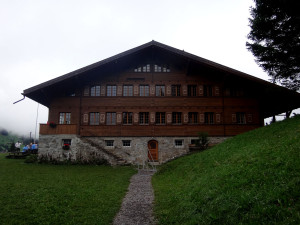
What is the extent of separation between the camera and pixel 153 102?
21406 mm

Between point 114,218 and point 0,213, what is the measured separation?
294 cm

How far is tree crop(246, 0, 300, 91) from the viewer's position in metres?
13.2

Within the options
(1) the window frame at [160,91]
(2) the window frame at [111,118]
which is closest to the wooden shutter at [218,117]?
(1) the window frame at [160,91]

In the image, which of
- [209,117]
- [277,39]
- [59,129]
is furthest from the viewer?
[209,117]

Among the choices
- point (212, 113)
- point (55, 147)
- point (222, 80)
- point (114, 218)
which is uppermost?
point (222, 80)

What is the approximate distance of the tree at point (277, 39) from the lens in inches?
518

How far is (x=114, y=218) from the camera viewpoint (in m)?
5.55

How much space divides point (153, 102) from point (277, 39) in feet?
38.1

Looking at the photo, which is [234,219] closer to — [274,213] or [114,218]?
[274,213]

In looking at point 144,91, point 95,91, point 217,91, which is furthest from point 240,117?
point 95,91

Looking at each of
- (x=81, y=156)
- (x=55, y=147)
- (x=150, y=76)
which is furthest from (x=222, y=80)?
(x=55, y=147)

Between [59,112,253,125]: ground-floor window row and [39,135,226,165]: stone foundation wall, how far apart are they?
66.2 inches

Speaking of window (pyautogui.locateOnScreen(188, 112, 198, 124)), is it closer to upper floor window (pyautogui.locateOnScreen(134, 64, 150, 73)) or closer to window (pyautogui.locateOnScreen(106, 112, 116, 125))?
upper floor window (pyautogui.locateOnScreen(134, 64, 150, 73))

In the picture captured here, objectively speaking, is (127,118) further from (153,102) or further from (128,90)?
(153,102)
